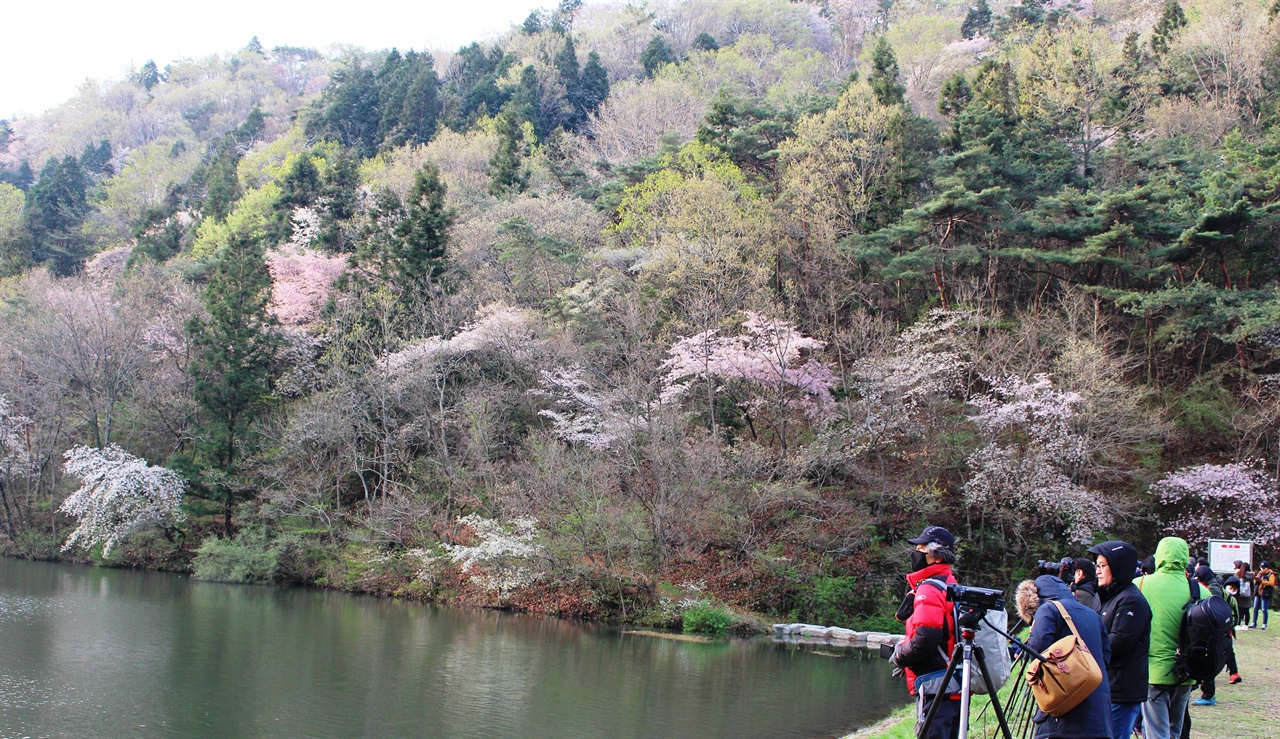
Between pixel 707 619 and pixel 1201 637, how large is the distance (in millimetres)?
15083

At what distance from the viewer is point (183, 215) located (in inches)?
1932

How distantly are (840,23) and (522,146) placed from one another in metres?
30.3

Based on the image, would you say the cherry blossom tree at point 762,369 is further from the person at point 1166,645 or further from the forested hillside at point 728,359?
the person at point 1166,645

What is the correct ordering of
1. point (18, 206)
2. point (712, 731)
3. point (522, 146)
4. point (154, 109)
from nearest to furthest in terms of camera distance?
1. point (712, 731)
2. point (522, 146)
3. point (18, 206)
4. point (154, 109)

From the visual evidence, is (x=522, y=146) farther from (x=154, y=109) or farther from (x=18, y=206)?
(x=154, y=109)

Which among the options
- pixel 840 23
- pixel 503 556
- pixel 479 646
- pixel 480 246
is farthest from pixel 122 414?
pixel 840 23

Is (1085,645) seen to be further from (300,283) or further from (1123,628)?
(300,283)

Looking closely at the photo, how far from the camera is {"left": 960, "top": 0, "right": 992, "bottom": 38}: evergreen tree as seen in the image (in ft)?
171

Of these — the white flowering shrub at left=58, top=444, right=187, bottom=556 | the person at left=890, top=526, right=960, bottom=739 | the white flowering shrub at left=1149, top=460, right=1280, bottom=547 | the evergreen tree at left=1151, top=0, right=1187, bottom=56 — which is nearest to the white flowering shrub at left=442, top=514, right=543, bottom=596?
the white flowering shrub at left=58, top=444, right=187, bottom=556

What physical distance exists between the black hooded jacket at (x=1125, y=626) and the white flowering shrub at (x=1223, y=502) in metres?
18.9

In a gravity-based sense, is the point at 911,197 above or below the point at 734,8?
below

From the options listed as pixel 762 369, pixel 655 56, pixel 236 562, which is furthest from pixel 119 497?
pixel 655 56

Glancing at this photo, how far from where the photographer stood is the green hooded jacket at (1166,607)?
19.4ft

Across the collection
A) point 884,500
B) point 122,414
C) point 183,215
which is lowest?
point 884,500
